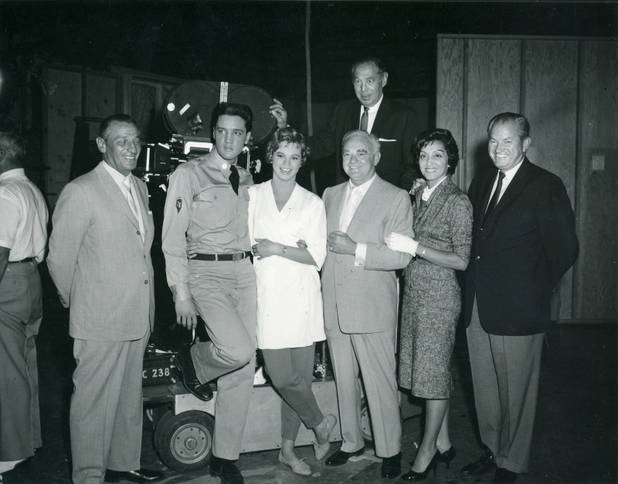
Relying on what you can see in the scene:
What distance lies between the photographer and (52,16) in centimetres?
717

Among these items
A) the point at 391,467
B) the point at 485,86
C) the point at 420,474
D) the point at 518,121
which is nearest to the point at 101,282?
the point at 391,467

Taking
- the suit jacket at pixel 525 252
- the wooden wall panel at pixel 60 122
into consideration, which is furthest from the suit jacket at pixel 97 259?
the wooden wall panel at pixel 60 122

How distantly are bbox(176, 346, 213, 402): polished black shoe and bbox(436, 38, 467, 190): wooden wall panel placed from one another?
3915 mm

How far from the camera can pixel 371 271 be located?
2.90 meters

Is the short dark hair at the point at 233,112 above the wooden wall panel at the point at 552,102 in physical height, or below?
below

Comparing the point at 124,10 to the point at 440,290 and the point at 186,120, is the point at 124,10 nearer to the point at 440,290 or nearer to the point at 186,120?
the point at 186,120

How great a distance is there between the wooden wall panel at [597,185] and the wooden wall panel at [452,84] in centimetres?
128

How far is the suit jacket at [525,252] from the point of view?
107 inches

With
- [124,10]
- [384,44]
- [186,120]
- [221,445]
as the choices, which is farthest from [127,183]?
[384,44]

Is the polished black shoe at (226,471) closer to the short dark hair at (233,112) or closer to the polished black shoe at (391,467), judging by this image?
the polished black shoe at (391,467)

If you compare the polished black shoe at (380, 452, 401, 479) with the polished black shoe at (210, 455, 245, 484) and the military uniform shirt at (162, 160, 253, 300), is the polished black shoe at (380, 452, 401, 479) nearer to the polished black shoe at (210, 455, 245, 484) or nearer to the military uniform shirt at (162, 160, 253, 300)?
the polished black shoe at (210, 455, 245, 484)

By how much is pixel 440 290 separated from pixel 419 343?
0.28 metres

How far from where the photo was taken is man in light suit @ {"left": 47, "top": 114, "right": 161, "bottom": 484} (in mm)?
2572

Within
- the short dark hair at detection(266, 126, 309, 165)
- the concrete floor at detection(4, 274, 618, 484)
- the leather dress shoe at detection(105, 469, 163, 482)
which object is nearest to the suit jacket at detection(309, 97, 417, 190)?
the short dark hair at detection(266, 126, 309, 165)
